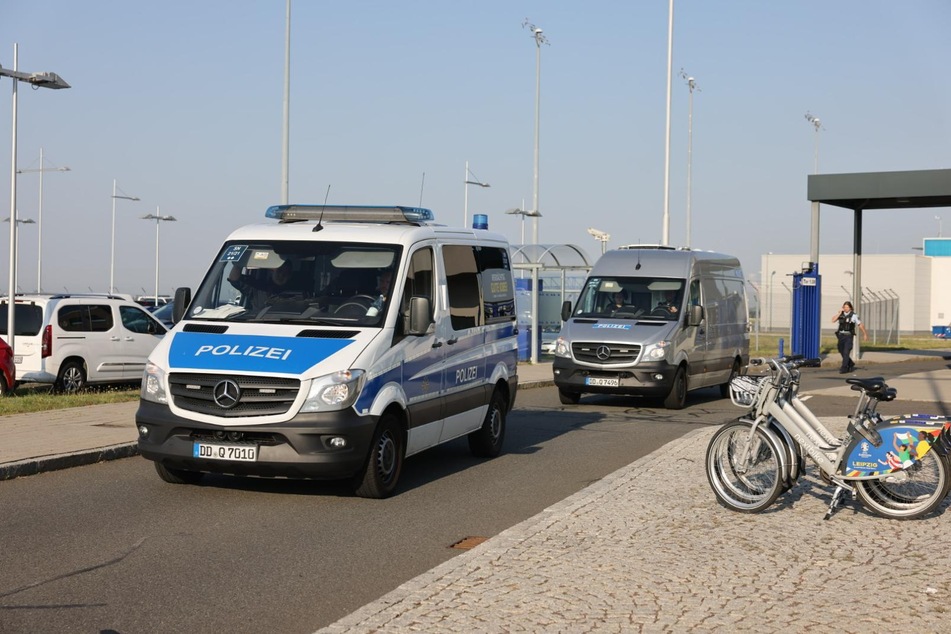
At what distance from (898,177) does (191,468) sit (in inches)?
1096

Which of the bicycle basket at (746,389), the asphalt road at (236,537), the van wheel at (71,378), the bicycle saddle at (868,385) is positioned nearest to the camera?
the asphalt road at (236,537)

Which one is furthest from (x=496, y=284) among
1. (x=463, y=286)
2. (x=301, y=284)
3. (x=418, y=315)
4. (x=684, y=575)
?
(x=684, y=575)

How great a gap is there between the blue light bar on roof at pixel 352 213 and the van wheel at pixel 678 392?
27.4 feet

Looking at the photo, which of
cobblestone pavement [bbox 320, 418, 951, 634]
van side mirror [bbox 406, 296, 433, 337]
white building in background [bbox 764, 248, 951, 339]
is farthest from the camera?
white building in background [bbox 764, 248, 951, 339]

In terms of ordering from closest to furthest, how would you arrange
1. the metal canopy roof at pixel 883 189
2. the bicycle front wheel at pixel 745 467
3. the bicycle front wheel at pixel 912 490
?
the bicycle front wheel at pixel 912 490, the bicycle front wheel at pixel 745 467, the metal canopy roof at pixel 883 189

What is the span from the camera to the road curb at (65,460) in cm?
1052

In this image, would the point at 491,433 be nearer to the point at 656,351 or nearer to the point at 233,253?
the point at 233,253

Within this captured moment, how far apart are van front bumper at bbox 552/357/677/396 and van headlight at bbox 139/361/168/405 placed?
1004 centimetres

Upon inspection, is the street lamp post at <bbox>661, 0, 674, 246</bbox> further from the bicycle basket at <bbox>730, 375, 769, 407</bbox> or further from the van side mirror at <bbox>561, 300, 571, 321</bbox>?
the bicycle basket at <bbox>730, 375, 769, 407</bbox>

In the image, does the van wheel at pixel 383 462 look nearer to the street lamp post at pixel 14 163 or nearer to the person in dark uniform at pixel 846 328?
the street lamp post at pixel 14 163

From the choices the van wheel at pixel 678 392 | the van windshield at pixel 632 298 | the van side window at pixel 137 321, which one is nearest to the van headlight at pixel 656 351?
the van wheel at pixel 678 392

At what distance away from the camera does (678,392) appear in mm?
18844

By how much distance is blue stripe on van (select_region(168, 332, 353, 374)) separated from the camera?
909 centimetres

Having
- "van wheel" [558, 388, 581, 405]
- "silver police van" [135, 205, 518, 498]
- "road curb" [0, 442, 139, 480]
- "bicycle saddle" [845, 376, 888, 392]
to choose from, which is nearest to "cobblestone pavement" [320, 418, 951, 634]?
"bicycle saddle" [845, 376, 888, 392]
